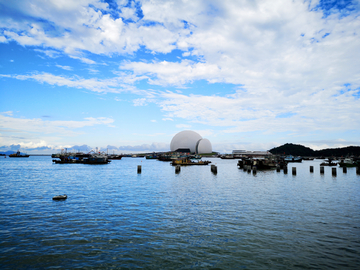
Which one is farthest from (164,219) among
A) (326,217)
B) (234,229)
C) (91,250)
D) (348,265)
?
(326,217)

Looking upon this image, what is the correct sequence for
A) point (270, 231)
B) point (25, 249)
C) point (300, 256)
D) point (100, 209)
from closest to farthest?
point (300, 256) → point (25, 249) → point (270, 231) → point (100, 209)

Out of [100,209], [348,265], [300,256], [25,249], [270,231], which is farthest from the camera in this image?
[100,209]

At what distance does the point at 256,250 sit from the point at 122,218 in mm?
9215

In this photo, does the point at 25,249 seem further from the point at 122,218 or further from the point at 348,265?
the point at 348,265

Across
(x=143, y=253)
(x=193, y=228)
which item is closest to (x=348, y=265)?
(x=193, y=228)

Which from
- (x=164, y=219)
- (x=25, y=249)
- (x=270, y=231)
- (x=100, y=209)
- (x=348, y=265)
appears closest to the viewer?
(x=348, y=265)

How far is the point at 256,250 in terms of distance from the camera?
1055 cm

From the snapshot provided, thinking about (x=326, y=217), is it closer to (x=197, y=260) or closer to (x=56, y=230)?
(x=197, y=260)

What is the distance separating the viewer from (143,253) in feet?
33.3

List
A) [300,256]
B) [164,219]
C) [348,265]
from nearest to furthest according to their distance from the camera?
[348,265] < [300,256] < [164,219]

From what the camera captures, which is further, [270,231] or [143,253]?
[270,231]

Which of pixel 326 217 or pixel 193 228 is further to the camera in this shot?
pixel 326 217

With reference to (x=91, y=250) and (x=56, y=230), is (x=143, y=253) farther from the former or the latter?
(x=56, y=230)

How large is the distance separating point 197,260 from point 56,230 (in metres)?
8.83
